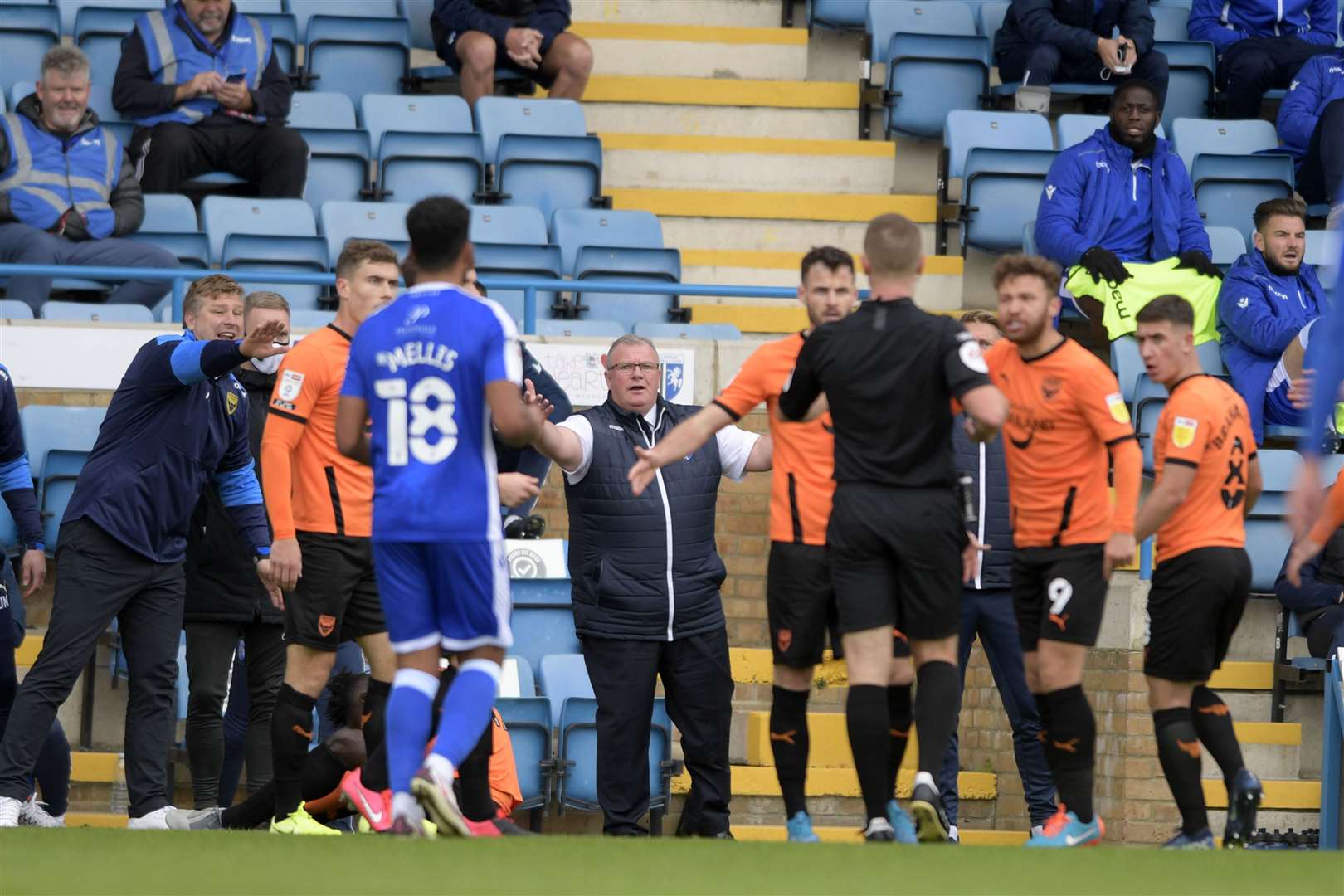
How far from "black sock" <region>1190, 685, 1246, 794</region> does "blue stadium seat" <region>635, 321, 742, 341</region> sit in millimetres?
4311

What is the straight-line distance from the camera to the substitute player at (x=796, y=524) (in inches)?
246

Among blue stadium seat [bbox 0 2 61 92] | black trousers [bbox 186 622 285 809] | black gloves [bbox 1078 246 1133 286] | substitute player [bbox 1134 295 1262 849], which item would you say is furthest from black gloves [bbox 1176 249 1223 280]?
blue stadium seat [bbox 0 2 61 92]

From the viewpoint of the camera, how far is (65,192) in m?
10.5

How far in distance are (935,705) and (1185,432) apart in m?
1.38

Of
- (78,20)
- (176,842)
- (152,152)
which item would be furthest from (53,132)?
(176,842)

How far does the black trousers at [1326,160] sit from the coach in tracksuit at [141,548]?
7044 mm

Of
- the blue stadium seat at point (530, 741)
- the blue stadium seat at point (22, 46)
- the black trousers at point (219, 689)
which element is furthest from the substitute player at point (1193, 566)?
the blue stadium seat at point (22, 46)

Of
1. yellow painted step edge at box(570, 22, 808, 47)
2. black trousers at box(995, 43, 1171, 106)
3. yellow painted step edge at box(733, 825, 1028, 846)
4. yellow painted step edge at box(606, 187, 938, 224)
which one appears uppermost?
yellow painted step edge at box(570, 22, 808, 47)

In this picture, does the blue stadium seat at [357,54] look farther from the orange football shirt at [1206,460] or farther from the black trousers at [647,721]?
the orange football shirt at [1206,460]

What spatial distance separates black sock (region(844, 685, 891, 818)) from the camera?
5.95 m

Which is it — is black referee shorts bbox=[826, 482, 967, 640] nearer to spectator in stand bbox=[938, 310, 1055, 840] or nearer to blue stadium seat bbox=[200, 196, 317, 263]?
spectator in stand bbox=[938, 310, 1055, 840]

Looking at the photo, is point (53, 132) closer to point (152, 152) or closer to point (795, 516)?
point (152, 152)

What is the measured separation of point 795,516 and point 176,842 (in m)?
2.74

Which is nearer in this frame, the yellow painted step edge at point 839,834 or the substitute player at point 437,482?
the substitute player at point 437,482
